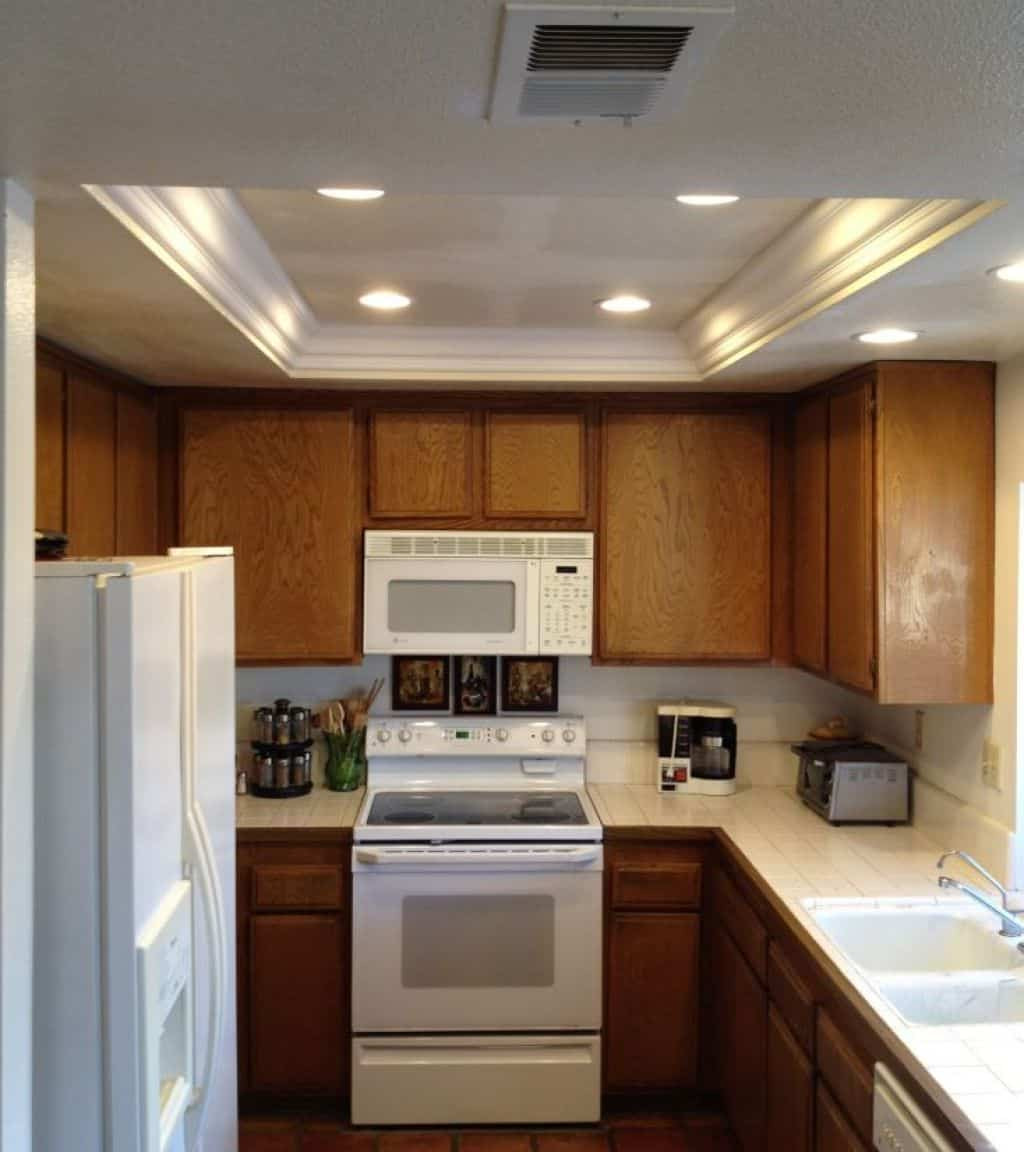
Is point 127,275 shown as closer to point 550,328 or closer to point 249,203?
point 249,203

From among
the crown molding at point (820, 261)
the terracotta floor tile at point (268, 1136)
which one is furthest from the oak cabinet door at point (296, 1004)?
the crown molding at point (820, 261)

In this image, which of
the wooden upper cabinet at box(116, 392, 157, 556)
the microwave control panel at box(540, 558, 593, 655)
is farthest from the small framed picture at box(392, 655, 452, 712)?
the wooden upper cabinet at box(116, 392, 157, 556)

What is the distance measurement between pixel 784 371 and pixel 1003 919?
4.91 feet

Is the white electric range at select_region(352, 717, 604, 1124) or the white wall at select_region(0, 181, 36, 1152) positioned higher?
the white wall at select_region(0, 181, 36, 1152)

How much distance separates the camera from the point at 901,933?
241 cm

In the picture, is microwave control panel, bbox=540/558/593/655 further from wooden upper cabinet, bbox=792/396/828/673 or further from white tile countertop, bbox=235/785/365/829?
white tile countertop, bbox=235/785/365/829

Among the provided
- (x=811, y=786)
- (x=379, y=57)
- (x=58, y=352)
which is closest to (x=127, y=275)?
(x=58, y=352)

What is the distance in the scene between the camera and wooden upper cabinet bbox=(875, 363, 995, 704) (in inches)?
104

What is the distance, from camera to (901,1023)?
185 cm

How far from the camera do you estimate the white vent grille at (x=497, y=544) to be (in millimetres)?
3361

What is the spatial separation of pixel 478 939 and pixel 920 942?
1.27m

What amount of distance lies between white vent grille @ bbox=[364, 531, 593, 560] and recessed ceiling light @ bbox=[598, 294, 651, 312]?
0.85 m

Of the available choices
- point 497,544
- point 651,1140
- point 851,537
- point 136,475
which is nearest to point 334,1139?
point 651,1140

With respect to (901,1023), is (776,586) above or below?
above
